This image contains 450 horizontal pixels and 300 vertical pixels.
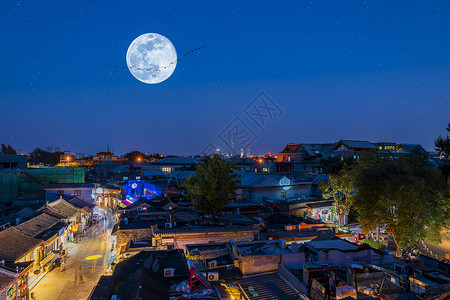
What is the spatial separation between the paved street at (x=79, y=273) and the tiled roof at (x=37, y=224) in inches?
101

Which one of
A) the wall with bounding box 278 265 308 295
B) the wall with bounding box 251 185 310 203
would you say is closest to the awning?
the wall with bounding box 278 265 308 295

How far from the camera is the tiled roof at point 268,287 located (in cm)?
873

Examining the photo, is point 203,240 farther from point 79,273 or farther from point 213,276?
point 79,273

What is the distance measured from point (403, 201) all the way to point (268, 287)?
10.3 metres

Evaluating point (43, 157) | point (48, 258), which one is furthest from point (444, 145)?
point (43, 157)

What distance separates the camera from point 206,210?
19.5 meters

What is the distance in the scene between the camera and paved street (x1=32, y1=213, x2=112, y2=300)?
540 inches

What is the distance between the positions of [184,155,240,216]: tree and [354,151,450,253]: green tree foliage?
8.73 metres

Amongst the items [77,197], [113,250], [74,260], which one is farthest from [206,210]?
[77,197]

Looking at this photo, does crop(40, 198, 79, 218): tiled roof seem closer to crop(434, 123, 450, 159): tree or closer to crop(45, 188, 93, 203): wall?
crop(45, 188, 93, 203): wall

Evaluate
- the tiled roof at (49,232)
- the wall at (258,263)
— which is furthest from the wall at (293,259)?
the tiled roof at (49,232)

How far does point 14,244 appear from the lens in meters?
15.2

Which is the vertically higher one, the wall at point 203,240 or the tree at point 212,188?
the tree at point 212,188

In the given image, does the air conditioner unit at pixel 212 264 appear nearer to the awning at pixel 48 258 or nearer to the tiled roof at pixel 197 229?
the tiled roof at pixel 197 229
